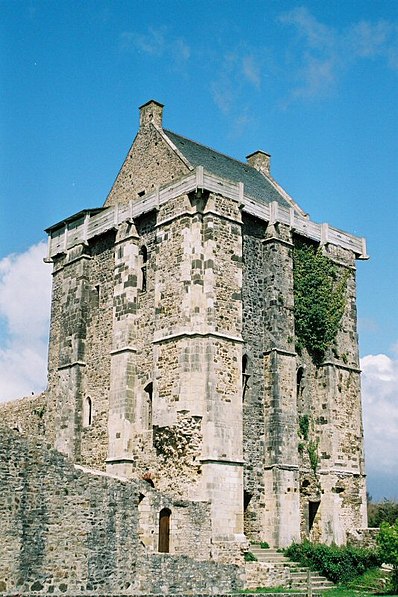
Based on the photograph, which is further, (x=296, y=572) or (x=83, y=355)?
(x=83, y=355)

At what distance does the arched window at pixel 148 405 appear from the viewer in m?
24.9

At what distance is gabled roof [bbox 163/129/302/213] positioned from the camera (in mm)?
28016

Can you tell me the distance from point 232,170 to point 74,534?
16.5 metres

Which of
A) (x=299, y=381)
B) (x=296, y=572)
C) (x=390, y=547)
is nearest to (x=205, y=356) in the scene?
(x=299, y=381)

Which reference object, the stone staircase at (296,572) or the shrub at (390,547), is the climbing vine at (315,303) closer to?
the stone staircase at (296,572)

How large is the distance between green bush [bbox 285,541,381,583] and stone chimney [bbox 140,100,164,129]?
50.7 feet

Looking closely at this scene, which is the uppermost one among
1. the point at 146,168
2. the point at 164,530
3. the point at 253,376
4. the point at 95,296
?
the point at 146,168

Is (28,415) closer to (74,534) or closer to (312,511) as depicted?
(312,511)

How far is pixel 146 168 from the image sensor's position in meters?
28.6

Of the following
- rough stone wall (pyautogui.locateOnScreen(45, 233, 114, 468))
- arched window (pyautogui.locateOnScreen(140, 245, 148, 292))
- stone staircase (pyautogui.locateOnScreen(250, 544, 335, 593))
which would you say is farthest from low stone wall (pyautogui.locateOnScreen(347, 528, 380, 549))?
arched window (pyautogui.locateOnScreen(140, 245, 148, 292))

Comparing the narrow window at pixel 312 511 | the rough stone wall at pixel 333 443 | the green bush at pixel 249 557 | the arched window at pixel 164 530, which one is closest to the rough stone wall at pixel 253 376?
the green bush at pixel 249 557

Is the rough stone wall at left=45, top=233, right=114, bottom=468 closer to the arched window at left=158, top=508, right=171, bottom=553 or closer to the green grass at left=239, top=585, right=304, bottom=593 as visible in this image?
the arched window at left=158, top=508, right=171, bottom=553

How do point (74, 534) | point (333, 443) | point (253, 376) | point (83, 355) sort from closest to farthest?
point (74, 534) < point (253, 376) < point (333, 443) < point (83, 355)

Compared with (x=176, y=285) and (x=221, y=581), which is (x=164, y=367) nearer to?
(x=176, y=285)
